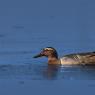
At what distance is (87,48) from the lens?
14375 mm

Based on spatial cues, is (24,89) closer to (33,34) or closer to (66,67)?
(66,67)

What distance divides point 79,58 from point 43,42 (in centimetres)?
111

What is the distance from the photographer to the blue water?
11430 mm

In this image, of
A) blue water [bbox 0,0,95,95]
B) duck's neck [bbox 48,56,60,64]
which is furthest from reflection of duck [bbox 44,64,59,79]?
duck's neck [bbox 48,56,60,64]

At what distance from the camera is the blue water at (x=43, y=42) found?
11.4 metres

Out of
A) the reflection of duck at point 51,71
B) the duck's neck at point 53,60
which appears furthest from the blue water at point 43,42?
the duck's neck at point 53,60

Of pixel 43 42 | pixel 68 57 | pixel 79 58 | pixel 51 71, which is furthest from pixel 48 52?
pixel 51 71

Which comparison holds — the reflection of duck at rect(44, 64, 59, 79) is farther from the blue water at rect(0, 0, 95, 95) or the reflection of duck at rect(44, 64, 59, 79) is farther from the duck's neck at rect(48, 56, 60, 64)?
the duck's neck at rect(48, 56, 60, 64)

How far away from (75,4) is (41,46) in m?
4.53

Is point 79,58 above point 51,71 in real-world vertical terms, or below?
above

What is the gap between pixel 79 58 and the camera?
13.8 meters

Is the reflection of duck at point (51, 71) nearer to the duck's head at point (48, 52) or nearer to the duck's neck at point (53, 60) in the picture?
the duck's neck at point (53, 60)

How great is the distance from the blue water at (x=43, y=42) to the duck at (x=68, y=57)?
0.14 m

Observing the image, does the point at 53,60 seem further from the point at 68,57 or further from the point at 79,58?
the point at 79,58
